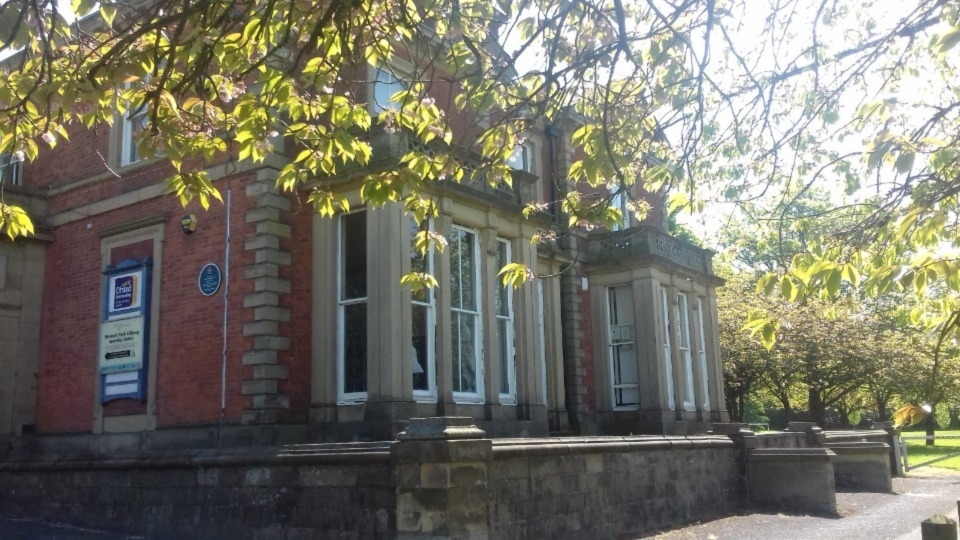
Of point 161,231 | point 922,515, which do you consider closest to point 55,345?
point 161,231

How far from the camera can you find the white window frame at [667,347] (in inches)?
745

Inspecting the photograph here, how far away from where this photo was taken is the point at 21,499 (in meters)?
12.1

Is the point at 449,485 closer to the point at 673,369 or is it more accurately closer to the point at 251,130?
the point at 251,130

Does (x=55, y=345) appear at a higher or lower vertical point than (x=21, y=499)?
higher

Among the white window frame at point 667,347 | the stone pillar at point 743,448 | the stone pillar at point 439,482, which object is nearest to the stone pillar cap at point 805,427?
the white window frame at point 667,347

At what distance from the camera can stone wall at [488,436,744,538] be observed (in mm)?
9070

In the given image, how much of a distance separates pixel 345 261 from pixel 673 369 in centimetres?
918

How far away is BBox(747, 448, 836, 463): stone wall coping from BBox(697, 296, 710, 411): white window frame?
622 cm

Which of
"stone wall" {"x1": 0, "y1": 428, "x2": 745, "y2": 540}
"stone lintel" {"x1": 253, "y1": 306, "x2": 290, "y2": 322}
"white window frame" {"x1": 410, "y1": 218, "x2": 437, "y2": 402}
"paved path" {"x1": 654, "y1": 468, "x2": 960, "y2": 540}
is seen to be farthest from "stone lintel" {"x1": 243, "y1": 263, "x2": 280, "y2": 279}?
"paved path" {"x1": 654, "y1": 468, "x2": 960, "y2": 540}

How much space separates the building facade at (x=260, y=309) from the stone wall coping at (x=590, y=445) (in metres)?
2.19

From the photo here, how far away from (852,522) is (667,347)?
276 inches

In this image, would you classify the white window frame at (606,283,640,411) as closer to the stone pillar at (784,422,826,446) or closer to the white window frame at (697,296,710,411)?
the white window frame at (697,296,710,411)

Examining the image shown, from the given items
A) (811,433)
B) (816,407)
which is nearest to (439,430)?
(811,433)

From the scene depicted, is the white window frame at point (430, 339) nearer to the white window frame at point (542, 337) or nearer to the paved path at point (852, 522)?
the white window frame at point (542, 337)
